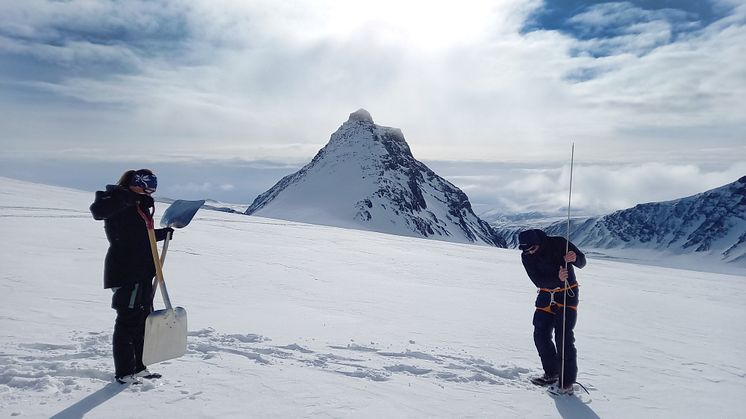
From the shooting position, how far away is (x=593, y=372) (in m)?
7.58

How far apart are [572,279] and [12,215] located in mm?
21061

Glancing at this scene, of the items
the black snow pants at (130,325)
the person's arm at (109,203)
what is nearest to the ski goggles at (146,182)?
the person's arm at (109,203)

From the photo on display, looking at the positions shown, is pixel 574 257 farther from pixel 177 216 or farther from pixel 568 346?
pixel 177 216

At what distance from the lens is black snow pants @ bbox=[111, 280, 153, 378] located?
17.6 feet

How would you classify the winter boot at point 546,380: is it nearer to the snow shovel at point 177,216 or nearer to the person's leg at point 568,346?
the person's leg at point 568,346

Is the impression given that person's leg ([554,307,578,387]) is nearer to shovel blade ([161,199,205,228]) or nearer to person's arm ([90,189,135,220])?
shovel blade ([161,199,205,228])

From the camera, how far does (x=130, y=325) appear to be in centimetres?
554

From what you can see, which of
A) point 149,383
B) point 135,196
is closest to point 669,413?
point 149,383

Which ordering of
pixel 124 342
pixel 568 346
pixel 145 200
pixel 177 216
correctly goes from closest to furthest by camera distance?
pixel 124 342 → pixel 145 200 → pixel 177 216 → pixel 568 346

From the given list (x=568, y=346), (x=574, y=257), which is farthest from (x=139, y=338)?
(x=574, y=257)

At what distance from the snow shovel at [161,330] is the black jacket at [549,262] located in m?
4.50

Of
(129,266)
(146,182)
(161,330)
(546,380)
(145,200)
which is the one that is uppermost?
(146,182)

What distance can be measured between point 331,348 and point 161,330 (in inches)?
101

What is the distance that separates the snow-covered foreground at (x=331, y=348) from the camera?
5.21m
